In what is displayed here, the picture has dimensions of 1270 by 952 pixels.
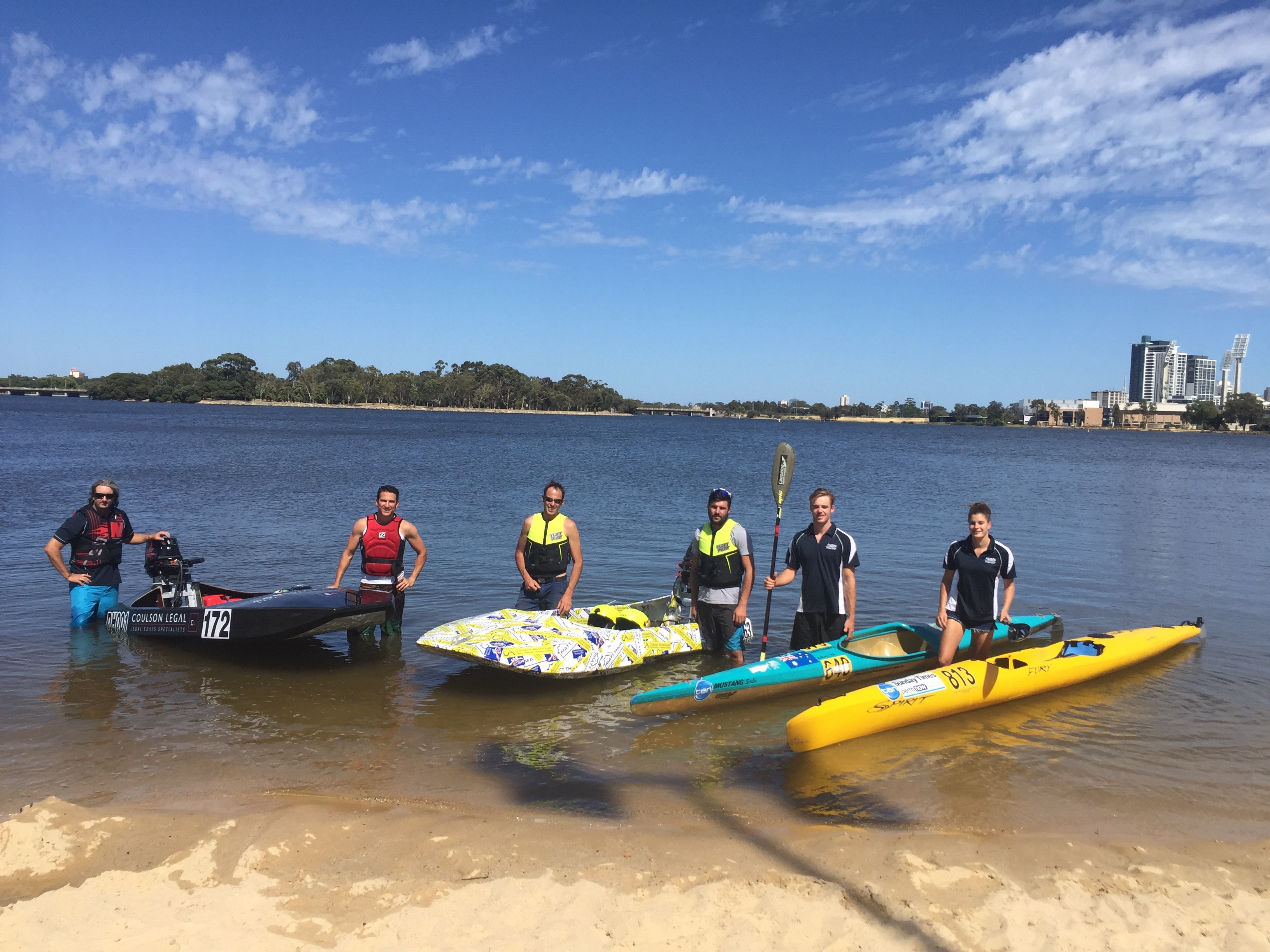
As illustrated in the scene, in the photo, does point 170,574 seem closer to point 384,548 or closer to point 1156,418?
point 384,548

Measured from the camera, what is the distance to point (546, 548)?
8961 millimetres

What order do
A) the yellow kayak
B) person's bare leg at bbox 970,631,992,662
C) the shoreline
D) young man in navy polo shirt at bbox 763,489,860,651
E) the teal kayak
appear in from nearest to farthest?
the shoreline, the yellow kayak, the teal kayak, young man in navy polo shirt at bbox 763,489,860,651, person's bare leg at bbox 970,631,992,662

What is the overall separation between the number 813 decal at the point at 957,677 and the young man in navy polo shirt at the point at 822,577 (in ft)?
3.12

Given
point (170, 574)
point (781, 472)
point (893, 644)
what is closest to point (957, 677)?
point (893, 644)

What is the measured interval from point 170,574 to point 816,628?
7.40 metres

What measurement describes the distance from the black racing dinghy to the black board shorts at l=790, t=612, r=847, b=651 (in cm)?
432

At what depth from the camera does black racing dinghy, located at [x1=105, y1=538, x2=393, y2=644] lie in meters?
8.84

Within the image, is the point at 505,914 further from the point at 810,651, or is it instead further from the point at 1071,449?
the point at 1071,449

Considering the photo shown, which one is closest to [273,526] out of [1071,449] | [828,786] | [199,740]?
[199,740]

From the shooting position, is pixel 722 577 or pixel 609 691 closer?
pixel 722 577

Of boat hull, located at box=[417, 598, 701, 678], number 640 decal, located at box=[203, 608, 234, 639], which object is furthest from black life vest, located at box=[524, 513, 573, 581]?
number 640 decal, located at box=[203, 608, 234, 639]

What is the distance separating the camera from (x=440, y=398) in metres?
190

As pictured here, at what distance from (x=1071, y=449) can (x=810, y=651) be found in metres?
85.4

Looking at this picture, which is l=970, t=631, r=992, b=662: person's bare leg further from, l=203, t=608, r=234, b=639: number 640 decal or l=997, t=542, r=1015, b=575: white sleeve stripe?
l=203, t=608, r=234, b=639: number 640 decal
